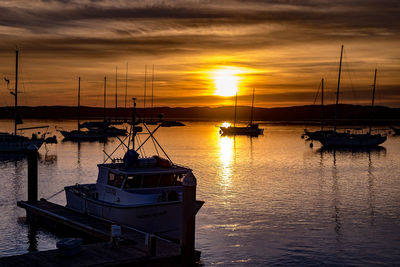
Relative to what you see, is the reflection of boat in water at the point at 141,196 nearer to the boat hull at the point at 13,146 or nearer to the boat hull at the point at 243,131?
the boat hull at the point at 13,146

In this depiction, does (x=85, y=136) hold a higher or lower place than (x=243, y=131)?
lower

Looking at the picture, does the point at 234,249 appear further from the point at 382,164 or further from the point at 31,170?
the point at 382,164

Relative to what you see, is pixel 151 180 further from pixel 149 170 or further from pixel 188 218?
pixel 188 218

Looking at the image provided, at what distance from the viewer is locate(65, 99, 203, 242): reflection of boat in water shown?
77.4ft

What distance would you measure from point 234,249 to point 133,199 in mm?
6301

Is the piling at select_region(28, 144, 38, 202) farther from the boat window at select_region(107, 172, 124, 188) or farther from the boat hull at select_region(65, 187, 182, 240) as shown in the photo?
the boat hull at select_region(65, 187, 182, 240)

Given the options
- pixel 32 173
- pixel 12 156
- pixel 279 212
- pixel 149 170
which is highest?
pixel 149 170

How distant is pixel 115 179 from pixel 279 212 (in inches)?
563

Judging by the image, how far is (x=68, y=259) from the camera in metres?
18.3

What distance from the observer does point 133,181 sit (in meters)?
24.6

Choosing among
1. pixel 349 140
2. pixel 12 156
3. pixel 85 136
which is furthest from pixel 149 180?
pixel 85 136

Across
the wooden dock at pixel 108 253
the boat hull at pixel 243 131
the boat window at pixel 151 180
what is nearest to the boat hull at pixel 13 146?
the wooden dock at pixel 108 253

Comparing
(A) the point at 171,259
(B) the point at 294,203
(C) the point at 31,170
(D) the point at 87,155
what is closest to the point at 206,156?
(D) the point at 87,155

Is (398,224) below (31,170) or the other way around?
below
